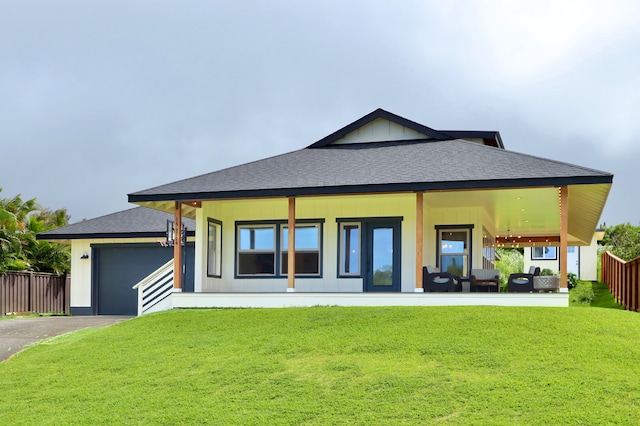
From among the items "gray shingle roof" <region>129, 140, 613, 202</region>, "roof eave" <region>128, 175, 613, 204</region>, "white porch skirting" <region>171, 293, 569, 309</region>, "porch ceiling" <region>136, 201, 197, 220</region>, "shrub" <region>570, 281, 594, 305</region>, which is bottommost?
"shrub" <region>570, 281, 594, 305</region>

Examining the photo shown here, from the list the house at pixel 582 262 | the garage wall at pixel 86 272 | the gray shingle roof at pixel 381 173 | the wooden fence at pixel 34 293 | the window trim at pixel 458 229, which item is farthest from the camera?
the house at pixel 582 262

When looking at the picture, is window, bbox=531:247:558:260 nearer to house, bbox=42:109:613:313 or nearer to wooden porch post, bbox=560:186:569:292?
house, bbox=42:109:613:313

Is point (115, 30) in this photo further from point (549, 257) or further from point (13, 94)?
point (549, 257)

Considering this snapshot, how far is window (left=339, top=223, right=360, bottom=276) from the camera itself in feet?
67.5

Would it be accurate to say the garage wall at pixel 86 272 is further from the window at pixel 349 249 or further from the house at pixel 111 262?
the window at pixel 349 249

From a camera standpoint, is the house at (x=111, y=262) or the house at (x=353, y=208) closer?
the house at (x=353, y=208)

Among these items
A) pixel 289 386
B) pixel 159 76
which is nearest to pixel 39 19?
pixel 159 76

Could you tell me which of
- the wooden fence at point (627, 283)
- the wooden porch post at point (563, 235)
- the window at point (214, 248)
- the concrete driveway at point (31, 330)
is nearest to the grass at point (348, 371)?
the concrete driveway at point (31, 330)

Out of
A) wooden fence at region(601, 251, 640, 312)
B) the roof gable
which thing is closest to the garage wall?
the roof gable

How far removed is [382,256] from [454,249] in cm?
239

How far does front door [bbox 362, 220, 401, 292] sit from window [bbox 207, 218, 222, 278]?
158 inches

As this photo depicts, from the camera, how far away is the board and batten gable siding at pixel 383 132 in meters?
22.5

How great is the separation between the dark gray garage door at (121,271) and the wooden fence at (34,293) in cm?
365

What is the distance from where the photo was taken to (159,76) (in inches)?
1374
